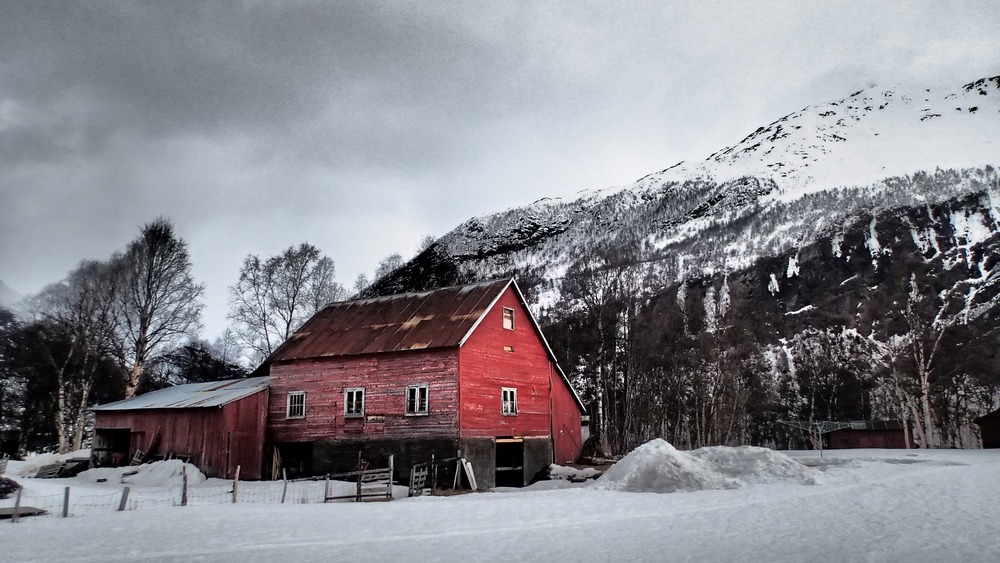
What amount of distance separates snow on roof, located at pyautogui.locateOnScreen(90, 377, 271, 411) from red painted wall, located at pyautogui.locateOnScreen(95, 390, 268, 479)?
11.9 inches

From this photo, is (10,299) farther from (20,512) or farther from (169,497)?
(20,512)

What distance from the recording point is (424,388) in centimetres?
2811

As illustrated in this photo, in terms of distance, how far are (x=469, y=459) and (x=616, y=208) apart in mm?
157344

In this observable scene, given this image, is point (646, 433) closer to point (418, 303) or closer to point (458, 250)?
point (418, 303)

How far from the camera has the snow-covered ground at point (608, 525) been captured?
11.5 meters

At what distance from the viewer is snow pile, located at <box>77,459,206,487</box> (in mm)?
27266

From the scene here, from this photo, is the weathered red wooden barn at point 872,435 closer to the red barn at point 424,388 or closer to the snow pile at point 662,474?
the red barn at point 424,388

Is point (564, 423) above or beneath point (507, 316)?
beneath

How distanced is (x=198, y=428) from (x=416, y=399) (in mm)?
10496

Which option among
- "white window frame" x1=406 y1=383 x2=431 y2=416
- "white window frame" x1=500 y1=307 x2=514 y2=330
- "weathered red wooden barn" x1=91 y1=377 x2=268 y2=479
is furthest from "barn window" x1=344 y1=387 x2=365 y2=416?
"white window frame" x1=500 y1=307 x2=514 y2=330

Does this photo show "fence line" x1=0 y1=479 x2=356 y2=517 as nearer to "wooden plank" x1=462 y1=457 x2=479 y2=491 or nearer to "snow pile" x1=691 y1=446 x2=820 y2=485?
"wooden plank" x1=462 y1=457 x2=479 y2=491

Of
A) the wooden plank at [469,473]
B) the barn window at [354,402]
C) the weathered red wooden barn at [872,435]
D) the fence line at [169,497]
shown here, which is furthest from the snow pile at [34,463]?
the weathered red wooden barn at [872,435]

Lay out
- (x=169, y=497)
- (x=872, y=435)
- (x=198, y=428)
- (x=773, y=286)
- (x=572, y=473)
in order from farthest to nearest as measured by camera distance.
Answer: (x=773, y=286) < (x=872, y=435) < (x=572, y=473) < (x=198, y=428) < (x=169, y=497)

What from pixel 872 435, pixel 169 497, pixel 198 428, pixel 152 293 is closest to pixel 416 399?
pixel 169 497
